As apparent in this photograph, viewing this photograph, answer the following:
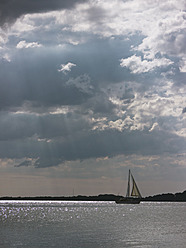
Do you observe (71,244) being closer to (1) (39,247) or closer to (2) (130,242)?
(1) (39,247)

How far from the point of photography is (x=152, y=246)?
61.5m

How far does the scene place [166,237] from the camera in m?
75.4

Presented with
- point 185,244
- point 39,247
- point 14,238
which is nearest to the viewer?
point 39,247

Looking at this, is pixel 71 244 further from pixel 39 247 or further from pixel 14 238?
pixel 14 238

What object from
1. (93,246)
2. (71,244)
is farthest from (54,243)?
(93,246)

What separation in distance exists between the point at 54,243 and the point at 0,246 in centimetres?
818

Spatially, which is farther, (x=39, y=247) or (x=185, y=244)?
(x=185, y=244)

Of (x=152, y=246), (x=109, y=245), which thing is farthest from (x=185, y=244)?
(x=109, y=245)

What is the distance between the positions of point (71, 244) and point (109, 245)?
5440mm

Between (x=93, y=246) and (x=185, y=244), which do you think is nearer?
(x=93, y=246)

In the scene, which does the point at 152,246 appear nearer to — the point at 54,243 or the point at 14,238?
the point at 54,243

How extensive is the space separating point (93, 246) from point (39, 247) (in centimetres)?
731

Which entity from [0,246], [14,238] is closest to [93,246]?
[0,246]

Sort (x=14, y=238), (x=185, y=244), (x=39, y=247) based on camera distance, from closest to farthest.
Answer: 1. (x=39, y=247)
2. (x=185, y=244)
3. (x=14, y=238)
